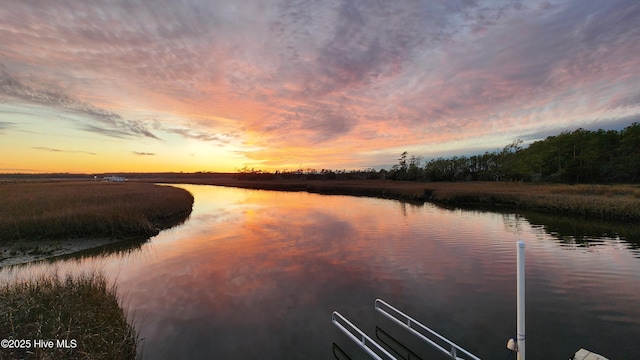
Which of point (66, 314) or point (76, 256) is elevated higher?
point (66, 314)

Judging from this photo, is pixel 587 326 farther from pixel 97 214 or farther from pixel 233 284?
pixel 97 214

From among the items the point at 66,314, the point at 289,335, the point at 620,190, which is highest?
the point at 620,190

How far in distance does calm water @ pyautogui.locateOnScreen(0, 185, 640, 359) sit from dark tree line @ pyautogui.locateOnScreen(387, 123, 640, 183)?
198ft

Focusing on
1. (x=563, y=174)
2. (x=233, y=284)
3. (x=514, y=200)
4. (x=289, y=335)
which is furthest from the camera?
(x=563, y=174)

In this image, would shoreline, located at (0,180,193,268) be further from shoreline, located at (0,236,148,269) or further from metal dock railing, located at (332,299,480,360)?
metal dock railing, located at (332,299,480,360)

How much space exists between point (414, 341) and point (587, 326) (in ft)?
17.7

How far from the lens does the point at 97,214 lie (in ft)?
65.8

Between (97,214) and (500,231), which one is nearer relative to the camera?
(97,214)

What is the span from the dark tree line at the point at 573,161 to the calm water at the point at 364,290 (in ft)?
198

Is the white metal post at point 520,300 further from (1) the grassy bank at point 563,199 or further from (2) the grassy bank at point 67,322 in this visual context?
(1) the grassy bank at point 563,199

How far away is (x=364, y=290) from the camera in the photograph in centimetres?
1096

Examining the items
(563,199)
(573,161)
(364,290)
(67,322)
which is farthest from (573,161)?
(67,322)

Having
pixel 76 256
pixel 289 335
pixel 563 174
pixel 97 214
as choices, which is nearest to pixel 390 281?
pixel 289 335

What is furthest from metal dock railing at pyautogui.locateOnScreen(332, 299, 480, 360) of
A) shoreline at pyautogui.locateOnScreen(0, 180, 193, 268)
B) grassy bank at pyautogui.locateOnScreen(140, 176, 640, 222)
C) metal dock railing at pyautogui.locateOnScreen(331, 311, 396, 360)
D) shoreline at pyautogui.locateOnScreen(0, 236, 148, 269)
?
grassy bank at pyautogui.locateOnScreen(140, 176, 640, 222)
